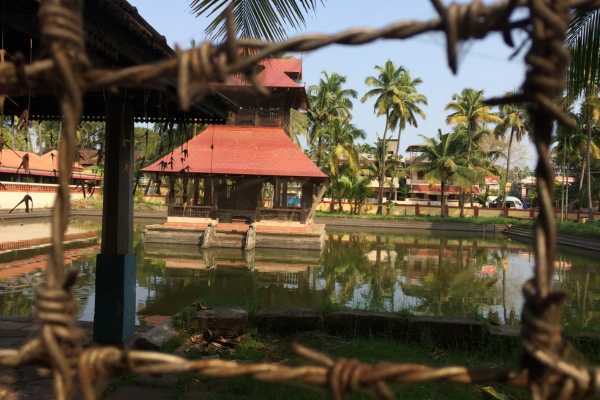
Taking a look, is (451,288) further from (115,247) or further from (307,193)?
(307,193)

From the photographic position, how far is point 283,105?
22.0 metres

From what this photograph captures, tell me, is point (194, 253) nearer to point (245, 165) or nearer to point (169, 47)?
point (245, 165)

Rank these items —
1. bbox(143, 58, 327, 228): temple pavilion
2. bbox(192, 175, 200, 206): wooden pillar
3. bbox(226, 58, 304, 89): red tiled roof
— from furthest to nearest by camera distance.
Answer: bbox(192, 175, 200, 206): wooden pillar → bbox(226, 58, 304, 89): red tiled roof → bbox(143, 58, 327, 228): temple pavilion

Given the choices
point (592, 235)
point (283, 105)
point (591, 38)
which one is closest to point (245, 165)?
point (283, 105)

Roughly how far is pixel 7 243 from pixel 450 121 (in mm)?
28157

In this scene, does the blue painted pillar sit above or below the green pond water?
above

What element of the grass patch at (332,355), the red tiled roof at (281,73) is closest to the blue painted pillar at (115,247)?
the grass patch at (332,355)

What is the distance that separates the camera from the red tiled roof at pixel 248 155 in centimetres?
1933

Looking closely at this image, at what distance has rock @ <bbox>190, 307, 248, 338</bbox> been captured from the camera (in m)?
4.82

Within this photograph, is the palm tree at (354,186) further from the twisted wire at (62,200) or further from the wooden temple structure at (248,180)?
the twisted wire at (62,200)

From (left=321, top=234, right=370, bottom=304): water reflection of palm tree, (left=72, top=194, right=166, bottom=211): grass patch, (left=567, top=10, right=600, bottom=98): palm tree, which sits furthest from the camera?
(left=72, top=194, right=166, bottom=211): grass patch

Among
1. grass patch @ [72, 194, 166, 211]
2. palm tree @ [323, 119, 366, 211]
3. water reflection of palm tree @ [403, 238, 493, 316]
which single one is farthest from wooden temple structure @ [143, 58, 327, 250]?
grass patch @ [72, 194, 166, 211]

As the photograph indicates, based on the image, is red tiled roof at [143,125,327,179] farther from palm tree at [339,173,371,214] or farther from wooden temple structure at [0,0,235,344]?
wooden temple structure at [0,0,235,344]

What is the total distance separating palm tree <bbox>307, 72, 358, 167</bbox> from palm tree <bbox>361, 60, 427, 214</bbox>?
1.97 metres
